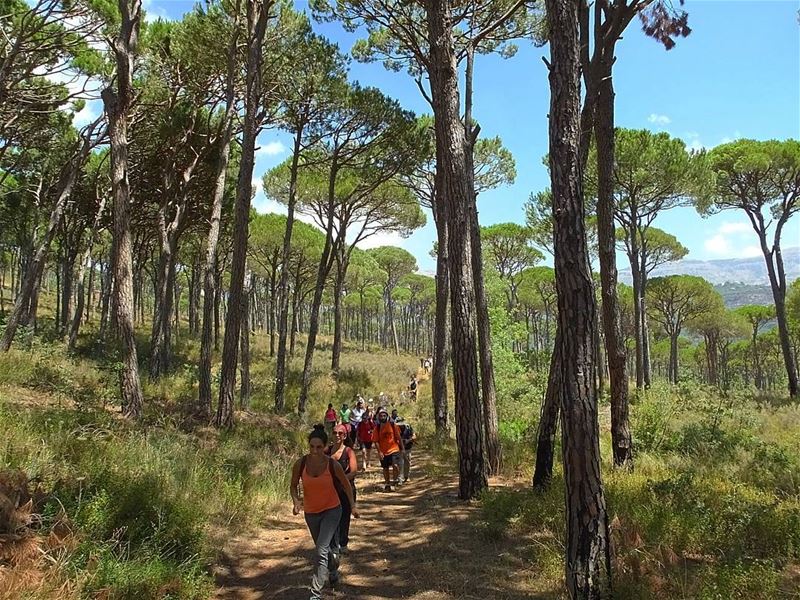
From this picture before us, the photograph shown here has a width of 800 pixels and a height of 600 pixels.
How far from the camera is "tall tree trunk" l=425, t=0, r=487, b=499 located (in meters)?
7.34

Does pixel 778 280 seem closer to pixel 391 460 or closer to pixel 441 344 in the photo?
pixel 441 344

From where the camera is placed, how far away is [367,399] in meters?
20.8

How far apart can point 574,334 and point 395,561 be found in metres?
3.48

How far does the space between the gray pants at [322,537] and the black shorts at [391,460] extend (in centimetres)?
455

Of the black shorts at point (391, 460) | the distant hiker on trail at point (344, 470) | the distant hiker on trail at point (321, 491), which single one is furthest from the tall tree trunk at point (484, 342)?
the distant hiker on trail at point (321, 491)

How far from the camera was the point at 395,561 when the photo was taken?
217 inches

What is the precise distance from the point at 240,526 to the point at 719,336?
50.7 metres

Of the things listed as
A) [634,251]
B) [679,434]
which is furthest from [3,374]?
[634,251]

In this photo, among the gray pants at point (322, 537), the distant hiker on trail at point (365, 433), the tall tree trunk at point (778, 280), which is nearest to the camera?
the gray pants at point (322, 537)

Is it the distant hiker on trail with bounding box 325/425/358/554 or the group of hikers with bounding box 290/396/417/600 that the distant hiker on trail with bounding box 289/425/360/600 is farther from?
the distant hiker on trail with bounding box 325/425/358/554

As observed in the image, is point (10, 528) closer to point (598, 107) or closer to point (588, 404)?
point (588, 404)

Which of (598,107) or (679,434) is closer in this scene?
(598,107)

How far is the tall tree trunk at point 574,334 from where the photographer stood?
3740 mm

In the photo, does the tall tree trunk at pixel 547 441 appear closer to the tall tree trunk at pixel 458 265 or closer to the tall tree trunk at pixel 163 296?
the tall tree trunk at pixel 458 265
